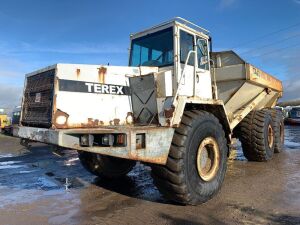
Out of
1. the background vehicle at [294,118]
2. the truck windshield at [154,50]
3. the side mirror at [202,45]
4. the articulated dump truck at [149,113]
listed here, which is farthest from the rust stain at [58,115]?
the background vehicle at [294,118]

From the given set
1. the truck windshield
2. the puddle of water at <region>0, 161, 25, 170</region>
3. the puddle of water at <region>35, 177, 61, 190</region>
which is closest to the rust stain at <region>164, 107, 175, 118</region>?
the truck windshield

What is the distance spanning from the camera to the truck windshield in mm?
5992

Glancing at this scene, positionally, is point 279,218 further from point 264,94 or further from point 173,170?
point 264,94

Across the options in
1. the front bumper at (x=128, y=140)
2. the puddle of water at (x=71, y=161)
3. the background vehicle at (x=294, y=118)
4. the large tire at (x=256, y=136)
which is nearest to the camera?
the front bumper at (x=128, y=140)

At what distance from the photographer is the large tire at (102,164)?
6.79 metres

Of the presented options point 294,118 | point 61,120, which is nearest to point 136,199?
point 61,120

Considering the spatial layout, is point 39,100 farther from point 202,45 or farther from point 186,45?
point 202,45

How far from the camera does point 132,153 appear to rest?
15.3 ft

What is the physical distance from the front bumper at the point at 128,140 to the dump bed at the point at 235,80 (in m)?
3.04

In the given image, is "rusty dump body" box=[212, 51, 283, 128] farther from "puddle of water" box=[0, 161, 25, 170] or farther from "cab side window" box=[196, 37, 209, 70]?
"puddle of water" box=[0, 161, 25, 170]

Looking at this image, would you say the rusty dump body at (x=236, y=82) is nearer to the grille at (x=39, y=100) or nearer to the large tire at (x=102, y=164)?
the large tire at (x=102, y=164)

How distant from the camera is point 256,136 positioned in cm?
884

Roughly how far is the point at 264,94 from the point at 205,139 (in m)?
4.27

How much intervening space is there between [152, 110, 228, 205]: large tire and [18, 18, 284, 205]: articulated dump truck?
0.01m
